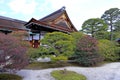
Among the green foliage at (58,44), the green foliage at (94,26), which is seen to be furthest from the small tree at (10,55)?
the green foliage at (94,26)

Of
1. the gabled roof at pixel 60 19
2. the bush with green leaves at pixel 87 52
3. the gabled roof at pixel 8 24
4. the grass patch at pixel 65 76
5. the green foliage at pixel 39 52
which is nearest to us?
the grass patch at pixel 65 76

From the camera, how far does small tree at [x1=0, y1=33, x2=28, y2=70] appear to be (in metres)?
7.13

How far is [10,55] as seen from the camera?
729 cm

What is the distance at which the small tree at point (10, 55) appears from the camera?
713 cm

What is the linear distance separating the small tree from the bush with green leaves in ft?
18.0

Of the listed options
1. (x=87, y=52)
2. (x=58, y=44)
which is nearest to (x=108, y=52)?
(x=87, y=52)

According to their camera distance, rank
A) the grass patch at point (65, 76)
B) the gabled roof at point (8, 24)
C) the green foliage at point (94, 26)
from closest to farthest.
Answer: the grass patch at point (65, 76)
the gabled roof at point (8, 24)
the green foliage at point (94, 26)

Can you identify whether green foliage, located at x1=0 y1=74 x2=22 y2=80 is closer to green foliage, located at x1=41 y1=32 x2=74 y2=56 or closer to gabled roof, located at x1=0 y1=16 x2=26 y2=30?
green foliage, located at x1=41 y1=32 x2=74 y2=56

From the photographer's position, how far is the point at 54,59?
1056 centimetres

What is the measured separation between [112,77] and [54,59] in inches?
146

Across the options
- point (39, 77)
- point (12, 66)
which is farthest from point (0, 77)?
point (39, 77)

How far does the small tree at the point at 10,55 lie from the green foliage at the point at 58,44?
348 cm

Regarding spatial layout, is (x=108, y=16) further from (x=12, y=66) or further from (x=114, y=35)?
(x=12, y=66)

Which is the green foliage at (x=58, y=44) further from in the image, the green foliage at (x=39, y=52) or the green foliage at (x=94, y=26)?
the green foliage at (x=94, y=26)
